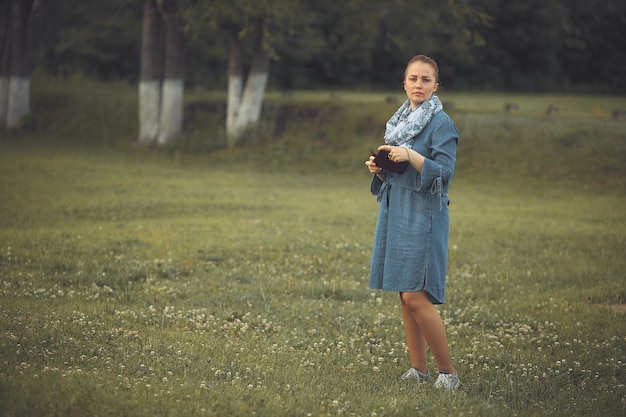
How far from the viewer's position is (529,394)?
22.6 feet

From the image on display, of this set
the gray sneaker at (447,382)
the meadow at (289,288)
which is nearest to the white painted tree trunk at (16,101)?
the meadow at (289,288)

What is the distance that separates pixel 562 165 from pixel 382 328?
1670 cm

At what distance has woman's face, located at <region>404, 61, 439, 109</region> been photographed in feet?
21.6

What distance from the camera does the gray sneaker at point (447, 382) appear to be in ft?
22.0

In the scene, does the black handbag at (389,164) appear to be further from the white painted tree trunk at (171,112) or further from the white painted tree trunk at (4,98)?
the white painted tree trunk at (4,98)

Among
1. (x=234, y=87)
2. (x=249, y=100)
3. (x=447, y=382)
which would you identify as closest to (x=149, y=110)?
(x=234, y=87)

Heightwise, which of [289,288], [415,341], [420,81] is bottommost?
[289,288]

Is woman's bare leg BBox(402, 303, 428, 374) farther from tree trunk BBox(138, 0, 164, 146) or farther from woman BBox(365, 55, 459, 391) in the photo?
tree trunk BBox(138, 0, 164, 146)

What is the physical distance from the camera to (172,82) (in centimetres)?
2791

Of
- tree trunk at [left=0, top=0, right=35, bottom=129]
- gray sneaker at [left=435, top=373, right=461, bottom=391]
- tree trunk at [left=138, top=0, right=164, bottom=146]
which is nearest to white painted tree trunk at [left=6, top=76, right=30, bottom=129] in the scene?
tree trunk at [left=0, top=0, right=35, bottom=129]

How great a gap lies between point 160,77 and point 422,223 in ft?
76.4

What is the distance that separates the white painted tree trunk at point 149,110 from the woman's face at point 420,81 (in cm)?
2271

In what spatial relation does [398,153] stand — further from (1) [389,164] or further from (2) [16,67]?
(2) [16,67]

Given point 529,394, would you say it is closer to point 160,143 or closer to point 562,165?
point 562,165
